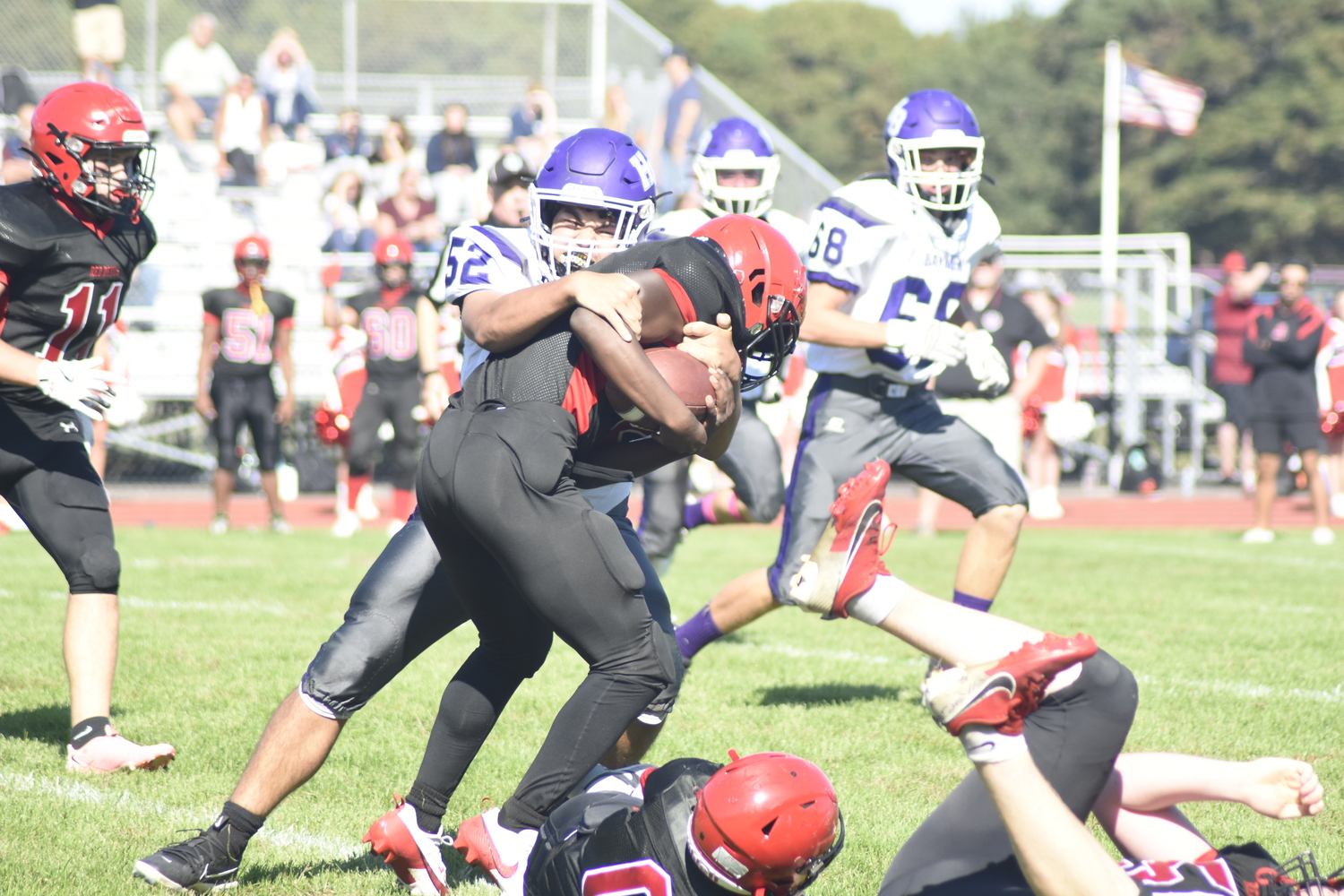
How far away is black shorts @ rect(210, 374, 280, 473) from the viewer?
34.8 feet

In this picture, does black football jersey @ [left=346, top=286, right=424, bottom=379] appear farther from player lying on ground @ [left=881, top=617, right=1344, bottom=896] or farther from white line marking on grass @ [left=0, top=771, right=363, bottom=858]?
player lying on ground @ [left=881, top=617, right=1344, bottom=896]

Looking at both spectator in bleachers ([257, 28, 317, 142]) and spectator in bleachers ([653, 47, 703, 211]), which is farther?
spectator in bleachers ([257, 28, 317, 142])

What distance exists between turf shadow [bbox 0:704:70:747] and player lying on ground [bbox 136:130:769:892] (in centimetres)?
162

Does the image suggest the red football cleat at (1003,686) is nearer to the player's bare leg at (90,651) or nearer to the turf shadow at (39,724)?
the player's bare leg at (90,651)

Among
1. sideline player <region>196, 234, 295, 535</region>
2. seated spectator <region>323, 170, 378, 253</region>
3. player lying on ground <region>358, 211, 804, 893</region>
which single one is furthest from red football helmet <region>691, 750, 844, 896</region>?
seated spectator <region>323, 170, 378, 253</region>

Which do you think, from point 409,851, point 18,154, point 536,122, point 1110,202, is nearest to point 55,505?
point 409,851

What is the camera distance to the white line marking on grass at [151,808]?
11.5ft

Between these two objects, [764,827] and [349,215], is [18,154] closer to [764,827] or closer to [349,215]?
[349,215]

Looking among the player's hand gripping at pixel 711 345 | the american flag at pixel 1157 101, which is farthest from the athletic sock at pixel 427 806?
the american flag at pixel 1157 101

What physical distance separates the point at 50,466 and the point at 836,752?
2.69 meters

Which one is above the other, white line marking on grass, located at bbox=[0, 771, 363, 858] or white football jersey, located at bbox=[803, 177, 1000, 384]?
white football jersey, located at bbox=[803, 177, 1000, 384]

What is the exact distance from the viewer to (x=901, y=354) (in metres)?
4.87

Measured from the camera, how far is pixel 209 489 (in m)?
14.2

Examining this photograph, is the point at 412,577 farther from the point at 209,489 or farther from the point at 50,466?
the point at 209,489
